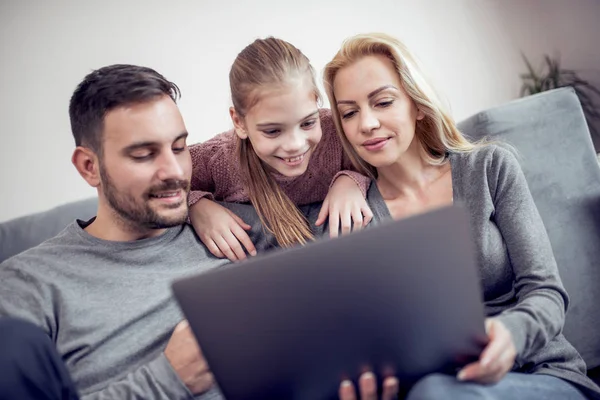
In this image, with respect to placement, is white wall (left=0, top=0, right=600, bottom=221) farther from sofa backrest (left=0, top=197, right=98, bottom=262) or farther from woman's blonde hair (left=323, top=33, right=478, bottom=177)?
woman's blonde hair (left=323, top=33, right=478, bottom=177)

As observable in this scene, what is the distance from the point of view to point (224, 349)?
2.21ft

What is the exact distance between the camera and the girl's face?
110cm

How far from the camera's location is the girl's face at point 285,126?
43.2 inches

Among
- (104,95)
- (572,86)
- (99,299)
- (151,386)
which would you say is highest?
(104,95)

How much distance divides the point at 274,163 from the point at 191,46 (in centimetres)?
88

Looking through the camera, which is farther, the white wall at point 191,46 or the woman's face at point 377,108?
the white wall at point 191,46

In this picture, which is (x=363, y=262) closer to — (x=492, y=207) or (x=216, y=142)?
(x=492, y=207)

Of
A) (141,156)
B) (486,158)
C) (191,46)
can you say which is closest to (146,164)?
(141,156)

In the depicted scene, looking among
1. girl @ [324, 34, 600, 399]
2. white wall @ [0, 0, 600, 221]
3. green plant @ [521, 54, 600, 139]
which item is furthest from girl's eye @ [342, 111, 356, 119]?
green plant @ [521, 54, 600, 139]

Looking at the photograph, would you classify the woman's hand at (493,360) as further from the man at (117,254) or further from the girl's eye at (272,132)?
the girl's eye at (272,132)

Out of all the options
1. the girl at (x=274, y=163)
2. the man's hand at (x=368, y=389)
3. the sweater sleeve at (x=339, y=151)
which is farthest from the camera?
the sweater sleeve at (x=339, y=151)

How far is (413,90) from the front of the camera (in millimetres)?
1159

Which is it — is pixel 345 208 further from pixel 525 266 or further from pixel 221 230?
pixel 525 266

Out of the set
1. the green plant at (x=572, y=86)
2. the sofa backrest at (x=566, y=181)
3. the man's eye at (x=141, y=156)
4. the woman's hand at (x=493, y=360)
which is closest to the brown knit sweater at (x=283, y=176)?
the man's eye at (x=141, y=156)
